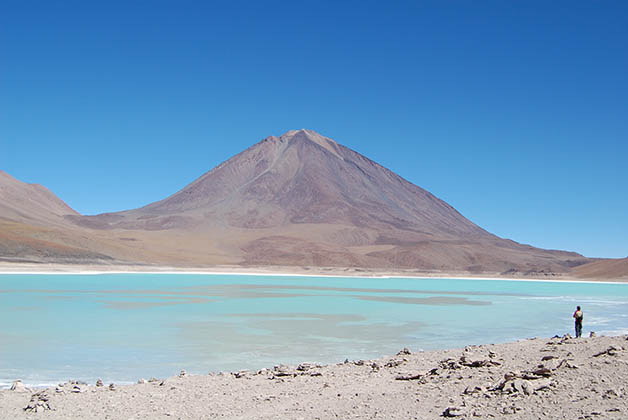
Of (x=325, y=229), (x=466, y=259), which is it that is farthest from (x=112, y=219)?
(x=466, y=259)

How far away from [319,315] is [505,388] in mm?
16489

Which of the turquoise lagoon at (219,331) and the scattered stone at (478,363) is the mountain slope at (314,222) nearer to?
the turquoise lagoon at (219,331)

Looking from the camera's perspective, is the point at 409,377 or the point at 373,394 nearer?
the point at 373,394

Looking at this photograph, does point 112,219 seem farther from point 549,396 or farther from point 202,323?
point 549,396

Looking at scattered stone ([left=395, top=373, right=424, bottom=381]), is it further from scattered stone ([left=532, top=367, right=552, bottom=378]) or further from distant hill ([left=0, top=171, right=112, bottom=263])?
distant hill ([left=0, top=171, right=112, bottom=263])

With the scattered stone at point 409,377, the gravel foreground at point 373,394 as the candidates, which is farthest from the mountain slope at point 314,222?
the scattered stone at point 409,377

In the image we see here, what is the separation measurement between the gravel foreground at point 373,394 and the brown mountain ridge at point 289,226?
72.7 m

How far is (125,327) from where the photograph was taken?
18578 millimetres

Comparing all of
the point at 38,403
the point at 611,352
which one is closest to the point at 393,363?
the point at 611,352

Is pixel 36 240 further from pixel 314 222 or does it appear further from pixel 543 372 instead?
pixel 543 372

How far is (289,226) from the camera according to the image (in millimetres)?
142750

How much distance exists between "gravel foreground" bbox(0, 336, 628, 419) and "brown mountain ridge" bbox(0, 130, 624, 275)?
239 ft

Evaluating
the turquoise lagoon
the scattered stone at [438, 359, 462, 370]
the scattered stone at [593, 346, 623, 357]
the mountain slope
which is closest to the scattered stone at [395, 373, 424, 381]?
the scattered stone at [438, 359, 462, 370]

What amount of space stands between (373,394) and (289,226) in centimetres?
13437
